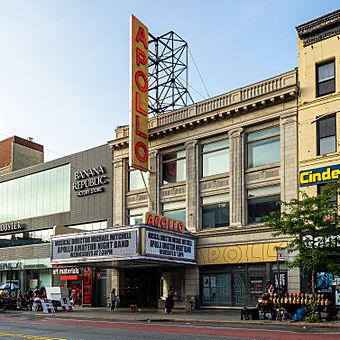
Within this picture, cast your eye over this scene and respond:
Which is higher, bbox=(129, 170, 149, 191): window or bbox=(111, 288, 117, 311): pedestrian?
bbox=(129, 170, 149, 191): window

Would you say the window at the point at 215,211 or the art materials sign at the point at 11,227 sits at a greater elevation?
the window at the point at 215,211

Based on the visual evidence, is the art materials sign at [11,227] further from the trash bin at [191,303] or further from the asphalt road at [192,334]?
the asphalt road at [192,334]

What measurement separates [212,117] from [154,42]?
10747mm

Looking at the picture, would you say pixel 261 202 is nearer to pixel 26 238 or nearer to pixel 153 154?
pixel 153 154

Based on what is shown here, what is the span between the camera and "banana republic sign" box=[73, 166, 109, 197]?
45.1 meters

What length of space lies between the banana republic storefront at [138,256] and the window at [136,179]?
583cm

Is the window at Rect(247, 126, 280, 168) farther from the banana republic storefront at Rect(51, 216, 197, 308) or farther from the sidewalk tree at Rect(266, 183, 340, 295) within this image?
the sidewalk tree at Rect(266, 183, 340, 295)

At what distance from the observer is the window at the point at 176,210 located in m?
39.5

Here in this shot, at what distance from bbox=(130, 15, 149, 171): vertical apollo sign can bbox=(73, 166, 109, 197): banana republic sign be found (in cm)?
647

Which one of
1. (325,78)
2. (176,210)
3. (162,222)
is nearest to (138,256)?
(162,222)

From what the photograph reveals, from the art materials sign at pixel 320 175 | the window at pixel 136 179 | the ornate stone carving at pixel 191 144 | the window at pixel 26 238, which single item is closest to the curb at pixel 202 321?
the art materials sign at pixel 320 175

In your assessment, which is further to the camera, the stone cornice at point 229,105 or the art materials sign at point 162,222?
the art materials sign at point 162,222

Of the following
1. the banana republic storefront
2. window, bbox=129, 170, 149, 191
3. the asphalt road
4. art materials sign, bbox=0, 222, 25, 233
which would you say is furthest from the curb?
art materials sign, bbox=0, 222, 25, 233

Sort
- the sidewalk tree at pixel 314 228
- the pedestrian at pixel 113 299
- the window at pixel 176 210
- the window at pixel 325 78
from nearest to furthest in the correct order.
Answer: the sidewalk tree at pixel 314 228
the window at pixel 325 78
the pedestrian at pixel 113 299
the window at pixel 176 210
